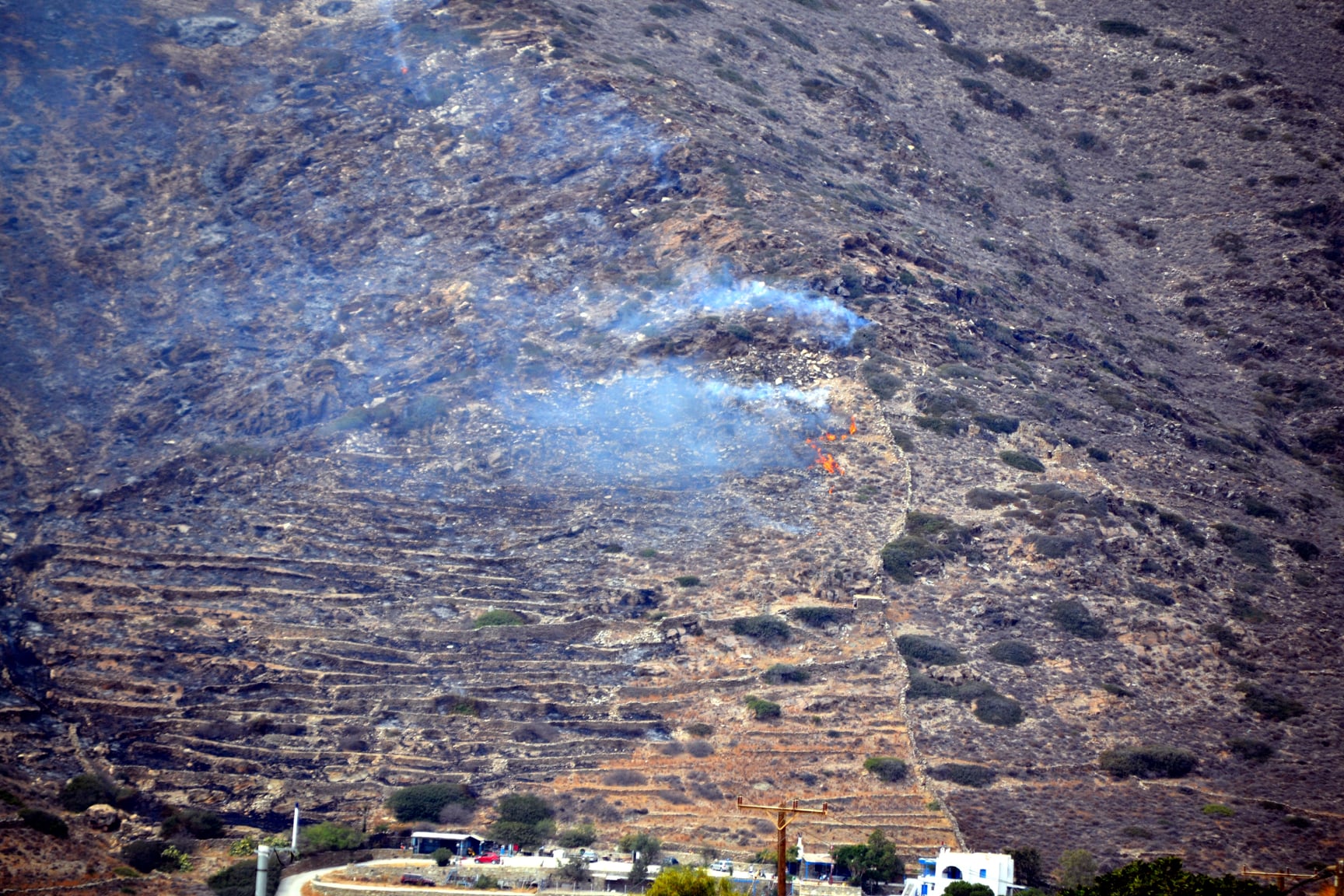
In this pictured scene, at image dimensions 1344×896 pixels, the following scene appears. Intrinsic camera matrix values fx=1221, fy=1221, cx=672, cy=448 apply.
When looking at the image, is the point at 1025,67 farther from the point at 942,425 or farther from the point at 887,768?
the point at 887,768

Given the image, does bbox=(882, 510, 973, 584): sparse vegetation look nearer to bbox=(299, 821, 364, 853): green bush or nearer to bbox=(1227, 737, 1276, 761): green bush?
bbox=(1227, 737, 1276, 761): green bush

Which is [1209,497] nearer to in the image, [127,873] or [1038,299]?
[1038,299]

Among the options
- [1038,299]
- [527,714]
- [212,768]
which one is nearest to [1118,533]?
[1038,299]

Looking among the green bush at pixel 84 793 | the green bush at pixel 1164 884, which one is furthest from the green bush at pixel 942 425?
A: the green bush at pixel 84 793

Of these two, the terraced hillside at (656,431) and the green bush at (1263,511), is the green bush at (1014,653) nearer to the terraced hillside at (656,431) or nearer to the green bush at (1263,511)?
the terraced hillside at (656,431)

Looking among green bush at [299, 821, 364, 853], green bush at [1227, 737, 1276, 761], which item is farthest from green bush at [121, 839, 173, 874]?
green bush at [1227, 737, 1276, 761]

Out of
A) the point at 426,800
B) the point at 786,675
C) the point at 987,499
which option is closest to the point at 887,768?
the point at 786,675

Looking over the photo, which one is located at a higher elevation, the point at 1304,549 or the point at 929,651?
the point at 1304,549
